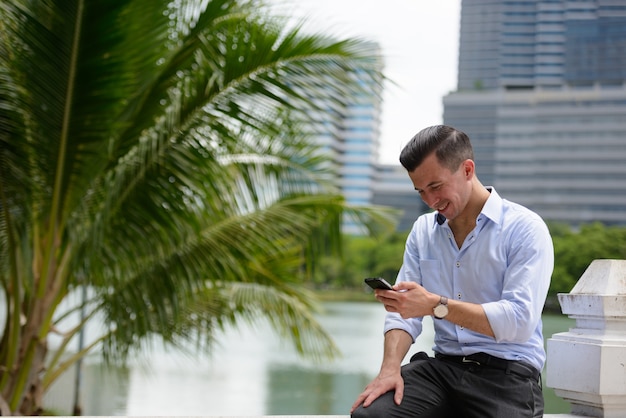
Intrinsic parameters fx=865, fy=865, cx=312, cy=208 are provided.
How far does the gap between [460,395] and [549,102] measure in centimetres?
4324

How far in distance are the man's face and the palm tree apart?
7.97 feet

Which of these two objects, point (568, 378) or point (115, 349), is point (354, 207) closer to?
point (115, 349)

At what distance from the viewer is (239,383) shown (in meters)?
21.9

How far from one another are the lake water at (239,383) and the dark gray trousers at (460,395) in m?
10.5

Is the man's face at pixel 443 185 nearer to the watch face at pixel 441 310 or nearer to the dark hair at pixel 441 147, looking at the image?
the dark hair at pixel 441 147

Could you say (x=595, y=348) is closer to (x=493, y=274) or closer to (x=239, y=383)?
(x=493, y=274)

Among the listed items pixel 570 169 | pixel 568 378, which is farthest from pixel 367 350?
pixel 568 378

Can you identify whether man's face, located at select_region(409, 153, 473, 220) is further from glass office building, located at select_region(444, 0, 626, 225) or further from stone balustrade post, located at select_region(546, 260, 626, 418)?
glass office building, located at select_region(444, 0, 626, 225)

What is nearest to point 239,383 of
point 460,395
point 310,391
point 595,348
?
point 310,391

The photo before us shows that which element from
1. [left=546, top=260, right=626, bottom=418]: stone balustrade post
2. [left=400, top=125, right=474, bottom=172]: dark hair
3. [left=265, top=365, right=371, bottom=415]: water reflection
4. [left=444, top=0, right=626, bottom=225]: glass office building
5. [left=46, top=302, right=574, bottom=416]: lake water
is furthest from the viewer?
[left=444, top=0, right=626, bottom=225]: glass office building

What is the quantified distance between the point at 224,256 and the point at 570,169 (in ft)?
130

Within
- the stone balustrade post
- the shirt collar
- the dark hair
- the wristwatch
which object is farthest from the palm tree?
the wristwatch

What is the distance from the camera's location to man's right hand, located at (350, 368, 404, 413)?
2176 millimetres

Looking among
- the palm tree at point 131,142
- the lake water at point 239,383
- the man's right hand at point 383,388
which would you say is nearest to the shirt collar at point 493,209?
the man's right hand at point 383,388
